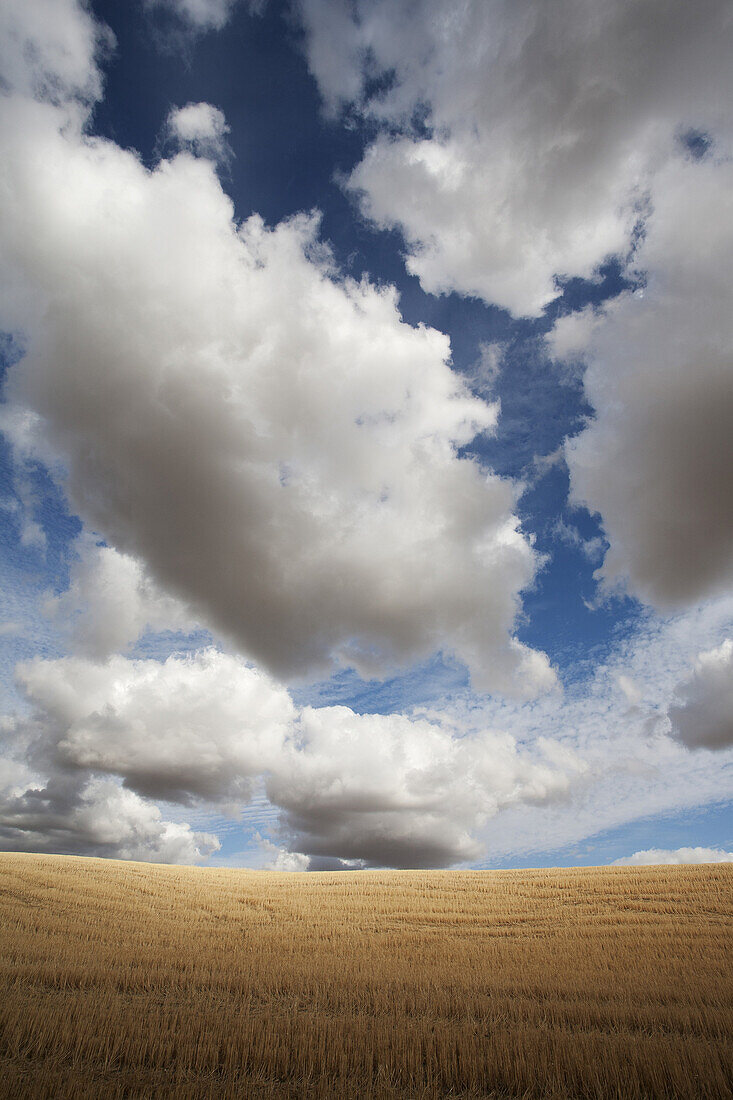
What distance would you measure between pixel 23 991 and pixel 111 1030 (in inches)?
184

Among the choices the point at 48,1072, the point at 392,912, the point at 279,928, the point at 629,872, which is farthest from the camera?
the point at 629,872

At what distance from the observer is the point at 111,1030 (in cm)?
1057

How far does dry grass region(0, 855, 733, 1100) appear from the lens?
909 centimetres

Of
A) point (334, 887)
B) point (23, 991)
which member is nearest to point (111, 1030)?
point (23, 991)

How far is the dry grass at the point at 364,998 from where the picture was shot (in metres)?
9.09

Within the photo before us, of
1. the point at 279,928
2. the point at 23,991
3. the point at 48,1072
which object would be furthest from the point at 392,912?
the point at 48,1072

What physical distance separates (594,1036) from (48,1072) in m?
9.35

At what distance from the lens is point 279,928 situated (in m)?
25.9

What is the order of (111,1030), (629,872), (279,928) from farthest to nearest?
(629,872) → (279,928) → (111,1030)

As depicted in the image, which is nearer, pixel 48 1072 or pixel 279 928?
pixel 48 1072

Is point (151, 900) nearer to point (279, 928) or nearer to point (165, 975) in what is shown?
point (279, 928)

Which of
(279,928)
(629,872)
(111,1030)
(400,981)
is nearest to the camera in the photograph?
(111,1030)

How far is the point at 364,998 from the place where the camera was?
1401cm

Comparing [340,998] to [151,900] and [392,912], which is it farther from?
[151,900]
